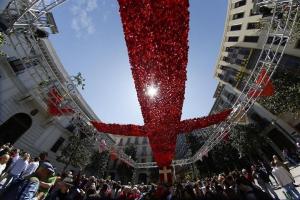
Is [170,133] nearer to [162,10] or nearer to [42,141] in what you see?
[162,10]

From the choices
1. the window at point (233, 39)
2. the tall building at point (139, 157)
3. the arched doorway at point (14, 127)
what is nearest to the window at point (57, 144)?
the arched doorway at point (14, 127)

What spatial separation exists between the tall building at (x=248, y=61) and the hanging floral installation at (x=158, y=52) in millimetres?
17958

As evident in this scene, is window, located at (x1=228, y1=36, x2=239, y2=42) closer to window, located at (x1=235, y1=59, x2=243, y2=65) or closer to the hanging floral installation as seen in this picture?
window, located at (x1=235, y1=59, x2=243, y2=65)

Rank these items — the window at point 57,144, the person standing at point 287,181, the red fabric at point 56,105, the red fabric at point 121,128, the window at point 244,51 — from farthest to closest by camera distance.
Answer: the window at point 244,51 < the window at point 57,144 < the red fabric at point 121,128 < the red fabric at point 56,105 < the person standing at point 287,181

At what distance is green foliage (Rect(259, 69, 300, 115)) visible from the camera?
55.3ft

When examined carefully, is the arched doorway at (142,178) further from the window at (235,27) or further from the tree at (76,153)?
A: the window at (235,27)

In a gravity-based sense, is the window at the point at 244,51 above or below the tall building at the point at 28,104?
above

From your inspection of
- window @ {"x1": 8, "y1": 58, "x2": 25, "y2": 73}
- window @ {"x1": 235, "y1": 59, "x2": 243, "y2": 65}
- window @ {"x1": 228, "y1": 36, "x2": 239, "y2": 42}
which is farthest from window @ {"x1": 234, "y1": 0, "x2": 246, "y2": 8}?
window @ {"x1": 8, "y1": 58, "x2": 25, "y2": 73}

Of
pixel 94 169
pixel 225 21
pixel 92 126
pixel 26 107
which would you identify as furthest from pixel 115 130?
pixel 225 21

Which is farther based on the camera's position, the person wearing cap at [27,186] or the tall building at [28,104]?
the tall building at [28,104]

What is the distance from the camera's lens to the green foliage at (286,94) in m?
16.9

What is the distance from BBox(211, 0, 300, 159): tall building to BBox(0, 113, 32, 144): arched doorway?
2446 cm

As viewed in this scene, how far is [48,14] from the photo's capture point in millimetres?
7711

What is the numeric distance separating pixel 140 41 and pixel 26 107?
17999mm
